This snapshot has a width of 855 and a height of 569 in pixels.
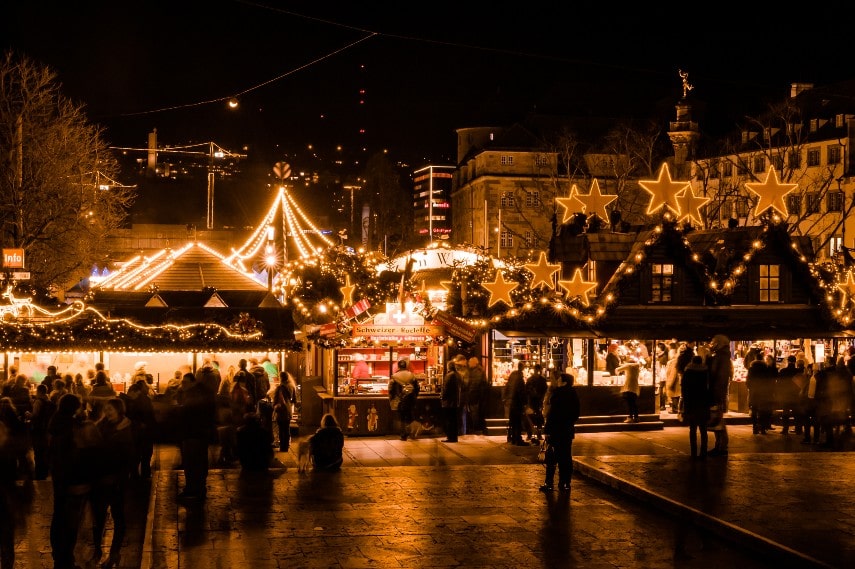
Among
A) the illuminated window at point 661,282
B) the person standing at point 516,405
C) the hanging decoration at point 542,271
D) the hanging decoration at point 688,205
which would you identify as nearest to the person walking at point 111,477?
the person standing at point 516,405

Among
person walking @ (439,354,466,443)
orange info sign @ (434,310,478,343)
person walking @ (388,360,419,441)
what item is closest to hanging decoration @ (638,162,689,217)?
orange info sign @ (434,310,478,343)

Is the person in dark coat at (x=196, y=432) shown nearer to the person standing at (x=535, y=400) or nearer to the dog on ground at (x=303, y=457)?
the dog on ground at (x=303, y=457)

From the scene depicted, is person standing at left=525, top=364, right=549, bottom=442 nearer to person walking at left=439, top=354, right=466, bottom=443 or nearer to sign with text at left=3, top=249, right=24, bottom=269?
person walking at left=439, top=354, right=466, bottom=443

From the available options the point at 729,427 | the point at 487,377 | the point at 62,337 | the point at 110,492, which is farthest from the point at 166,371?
the point at 110,492

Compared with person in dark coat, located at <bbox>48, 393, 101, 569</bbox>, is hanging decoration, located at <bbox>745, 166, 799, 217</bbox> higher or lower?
higher

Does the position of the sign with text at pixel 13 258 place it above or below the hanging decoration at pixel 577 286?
above

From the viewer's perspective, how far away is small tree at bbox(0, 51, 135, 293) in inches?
1545

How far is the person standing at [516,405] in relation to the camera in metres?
20.7

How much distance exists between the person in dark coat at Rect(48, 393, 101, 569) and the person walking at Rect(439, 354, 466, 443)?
11255 millimetres

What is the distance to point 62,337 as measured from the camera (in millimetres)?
22797

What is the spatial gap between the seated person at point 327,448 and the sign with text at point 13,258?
19003 millimetres

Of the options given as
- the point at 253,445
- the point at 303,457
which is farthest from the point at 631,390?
the point at 253,445

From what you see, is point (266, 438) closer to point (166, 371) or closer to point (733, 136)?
point (166, 371)

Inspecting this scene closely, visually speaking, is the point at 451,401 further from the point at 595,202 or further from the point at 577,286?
the point at 595,202
